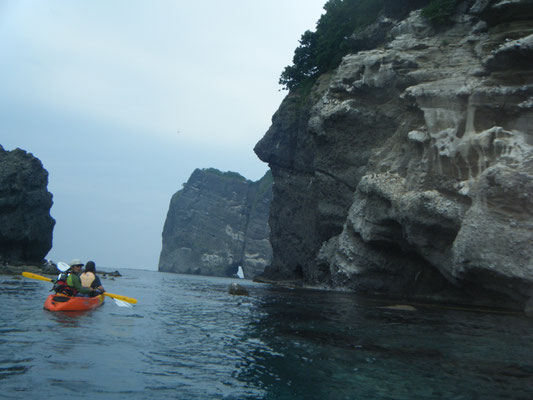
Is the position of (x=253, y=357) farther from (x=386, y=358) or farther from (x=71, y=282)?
(x=71, y=282)

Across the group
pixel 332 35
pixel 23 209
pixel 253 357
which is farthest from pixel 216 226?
pixel 253 357

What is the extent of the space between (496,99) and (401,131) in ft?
32.4

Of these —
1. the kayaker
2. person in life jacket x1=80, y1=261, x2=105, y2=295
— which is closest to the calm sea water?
the kayaker

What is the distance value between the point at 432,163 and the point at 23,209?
5780 cm

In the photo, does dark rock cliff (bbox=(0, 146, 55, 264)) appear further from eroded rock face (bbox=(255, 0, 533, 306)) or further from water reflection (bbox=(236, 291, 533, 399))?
water reflection (bbox=(236, 291, 533, 399))

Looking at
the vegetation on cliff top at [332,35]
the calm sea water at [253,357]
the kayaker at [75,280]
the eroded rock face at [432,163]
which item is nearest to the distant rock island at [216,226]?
the vegetation on cliff top at [332,35]

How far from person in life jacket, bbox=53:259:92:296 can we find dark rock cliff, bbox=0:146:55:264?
5063 centimetres

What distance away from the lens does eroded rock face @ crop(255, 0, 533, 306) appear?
20.6 m

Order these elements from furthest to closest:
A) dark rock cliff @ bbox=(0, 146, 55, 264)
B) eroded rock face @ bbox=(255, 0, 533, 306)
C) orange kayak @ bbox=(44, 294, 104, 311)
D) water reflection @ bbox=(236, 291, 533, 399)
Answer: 1. dark rock cliff @ bbox=(0, 146, 55, 264)
2. eroded rock face @ bbox=(255, 0, 533, 306)
3. orange kayak @ bbox=(44, 294, 104, 311)
4. water reflection @ bbox=(236, 291, 533, 399)

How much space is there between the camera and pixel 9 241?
60.9 metres

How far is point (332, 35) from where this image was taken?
170 ft

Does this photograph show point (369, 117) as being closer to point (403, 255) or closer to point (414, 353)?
point (403, 255)

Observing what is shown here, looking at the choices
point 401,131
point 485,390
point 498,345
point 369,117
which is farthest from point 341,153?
point 485,390

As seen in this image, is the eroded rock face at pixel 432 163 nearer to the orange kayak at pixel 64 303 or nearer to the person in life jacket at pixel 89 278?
the person in life jacket at pixel 89 278
